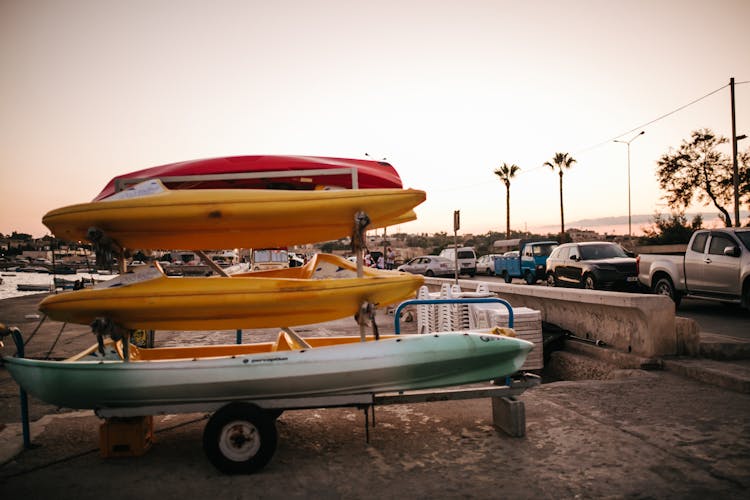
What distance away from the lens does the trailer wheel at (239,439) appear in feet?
12.8

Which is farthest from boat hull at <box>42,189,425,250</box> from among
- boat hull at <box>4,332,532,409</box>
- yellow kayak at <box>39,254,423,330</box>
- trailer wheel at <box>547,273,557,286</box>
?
trailer wheel at <box>547,273,557,286</box>

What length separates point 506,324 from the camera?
7305 mm

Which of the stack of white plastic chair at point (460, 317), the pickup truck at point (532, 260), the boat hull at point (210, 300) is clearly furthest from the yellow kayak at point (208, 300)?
the pickup truck at point (532, 260)

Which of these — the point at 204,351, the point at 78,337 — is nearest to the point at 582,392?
the point at 204,351

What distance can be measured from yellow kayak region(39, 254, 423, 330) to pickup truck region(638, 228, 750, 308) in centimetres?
973

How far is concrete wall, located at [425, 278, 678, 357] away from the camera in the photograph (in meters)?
6.75

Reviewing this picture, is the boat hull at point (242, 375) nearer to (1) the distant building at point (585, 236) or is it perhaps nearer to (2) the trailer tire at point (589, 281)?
(2) the trailer tire at point (589, 281)

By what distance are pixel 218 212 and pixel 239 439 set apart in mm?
1782

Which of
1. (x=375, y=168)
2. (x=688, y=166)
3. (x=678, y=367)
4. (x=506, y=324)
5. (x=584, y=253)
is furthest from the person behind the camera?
(x=688, y=166)

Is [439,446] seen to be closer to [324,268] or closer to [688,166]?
[324,268]

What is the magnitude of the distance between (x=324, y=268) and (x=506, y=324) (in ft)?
9.84

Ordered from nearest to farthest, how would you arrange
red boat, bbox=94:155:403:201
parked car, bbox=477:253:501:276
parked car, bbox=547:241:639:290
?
red boat, bbox=94:155:403:201, parked car, bbox=547:241:639:290, parked car, bbox=477:253:501:276

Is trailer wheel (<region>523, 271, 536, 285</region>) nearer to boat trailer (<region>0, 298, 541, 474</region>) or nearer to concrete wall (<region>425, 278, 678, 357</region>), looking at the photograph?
concrete wall (<region>425, 278, 678, 357</region>)

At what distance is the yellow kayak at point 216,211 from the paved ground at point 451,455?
1924 millimetres
